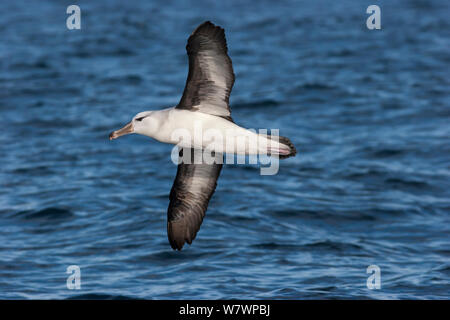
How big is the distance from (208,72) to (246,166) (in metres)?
7.65

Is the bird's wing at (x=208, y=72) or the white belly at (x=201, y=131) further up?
the bird's wing at (x=208, y=72)

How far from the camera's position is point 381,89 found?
72.3ft

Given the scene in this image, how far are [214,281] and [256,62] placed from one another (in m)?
13.7

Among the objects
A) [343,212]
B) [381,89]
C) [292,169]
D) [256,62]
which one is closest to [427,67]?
[381,89]

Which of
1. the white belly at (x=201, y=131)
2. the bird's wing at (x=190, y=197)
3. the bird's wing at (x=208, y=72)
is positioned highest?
the bird's wing at (x=208, y=72)

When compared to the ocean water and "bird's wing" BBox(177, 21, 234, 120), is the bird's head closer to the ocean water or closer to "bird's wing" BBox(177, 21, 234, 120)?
"bird's wing" BBox(177, 21, 234, 120)

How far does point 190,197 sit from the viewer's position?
10602 mm

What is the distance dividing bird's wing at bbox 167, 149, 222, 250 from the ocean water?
43.1 inches

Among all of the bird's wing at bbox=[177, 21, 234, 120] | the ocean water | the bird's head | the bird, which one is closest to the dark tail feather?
the bird

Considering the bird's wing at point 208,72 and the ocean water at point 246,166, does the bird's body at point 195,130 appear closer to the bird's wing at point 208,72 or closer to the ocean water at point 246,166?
the bird's wing at point 208,72

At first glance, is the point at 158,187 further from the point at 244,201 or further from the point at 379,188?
the point at 379,188

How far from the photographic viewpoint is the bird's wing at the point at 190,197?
10516mm

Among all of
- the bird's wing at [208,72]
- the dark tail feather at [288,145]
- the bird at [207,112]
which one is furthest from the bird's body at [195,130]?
the dark tail feather at [288,145]

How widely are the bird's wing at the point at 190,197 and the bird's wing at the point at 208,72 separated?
1.21 metres
